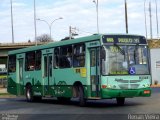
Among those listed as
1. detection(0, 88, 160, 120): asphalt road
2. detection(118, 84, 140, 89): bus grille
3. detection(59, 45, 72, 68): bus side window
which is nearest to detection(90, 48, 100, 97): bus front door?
detection(0, 88, 160, 120): asphalt road

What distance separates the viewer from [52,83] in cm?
2422

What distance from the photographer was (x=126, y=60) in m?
20.0

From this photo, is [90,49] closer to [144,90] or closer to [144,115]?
[144,90]

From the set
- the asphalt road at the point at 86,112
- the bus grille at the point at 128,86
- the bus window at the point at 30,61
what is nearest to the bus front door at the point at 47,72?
the bus window at the point at 30,61

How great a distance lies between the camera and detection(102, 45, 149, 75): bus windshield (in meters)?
19.8

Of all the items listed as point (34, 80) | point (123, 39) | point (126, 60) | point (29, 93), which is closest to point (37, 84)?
point (34, 80)

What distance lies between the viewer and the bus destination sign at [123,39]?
65.8 ft

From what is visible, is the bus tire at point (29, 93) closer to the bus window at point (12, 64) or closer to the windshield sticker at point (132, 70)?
the bus window at point (12, 64)

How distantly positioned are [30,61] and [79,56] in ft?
21.0

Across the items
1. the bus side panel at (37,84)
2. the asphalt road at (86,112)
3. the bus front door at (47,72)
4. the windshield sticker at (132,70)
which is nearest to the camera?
the asphalt road at (86,112)

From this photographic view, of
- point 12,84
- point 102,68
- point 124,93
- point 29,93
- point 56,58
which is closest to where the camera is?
point 102,68

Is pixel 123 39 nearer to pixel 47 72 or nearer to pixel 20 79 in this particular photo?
pixel 47 72

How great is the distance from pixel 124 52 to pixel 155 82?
111 feet

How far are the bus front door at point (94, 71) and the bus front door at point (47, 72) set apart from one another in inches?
176
